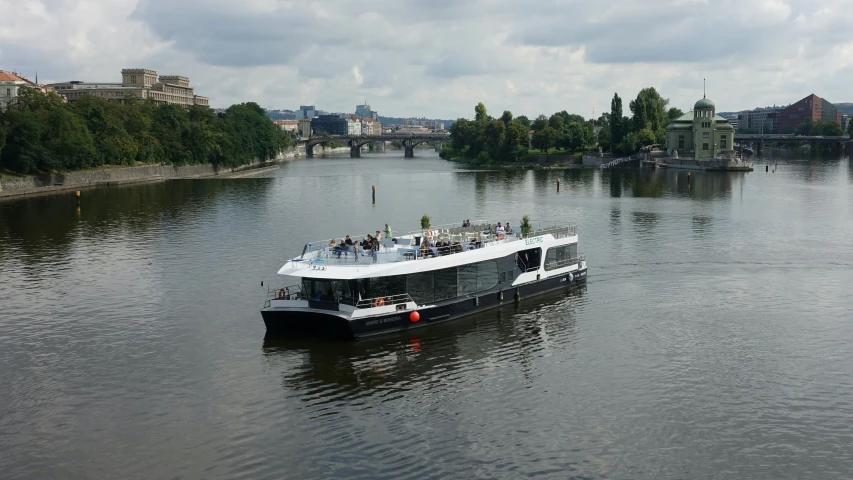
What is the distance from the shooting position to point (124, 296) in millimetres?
42781

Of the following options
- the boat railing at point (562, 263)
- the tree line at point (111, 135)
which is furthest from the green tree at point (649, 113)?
the boat railing at point (562, 263)

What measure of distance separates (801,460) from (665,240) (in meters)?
39.8

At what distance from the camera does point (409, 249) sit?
37688 millimetres

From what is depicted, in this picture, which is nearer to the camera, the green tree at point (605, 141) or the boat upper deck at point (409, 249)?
the boat upper deck at point (409, 249)

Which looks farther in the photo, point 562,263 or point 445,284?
point 562,263

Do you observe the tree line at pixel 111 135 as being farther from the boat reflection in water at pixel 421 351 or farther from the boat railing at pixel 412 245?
the boat reflection in water at pixel 421 351

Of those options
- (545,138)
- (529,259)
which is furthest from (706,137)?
(529,259)

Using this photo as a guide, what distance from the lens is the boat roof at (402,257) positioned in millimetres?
34438

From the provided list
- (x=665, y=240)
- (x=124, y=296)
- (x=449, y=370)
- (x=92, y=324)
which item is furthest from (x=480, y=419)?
(x=665, y=240)

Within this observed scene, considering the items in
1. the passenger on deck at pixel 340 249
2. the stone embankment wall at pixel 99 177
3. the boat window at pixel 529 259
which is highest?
the stone embankment wall at pixel 99 177

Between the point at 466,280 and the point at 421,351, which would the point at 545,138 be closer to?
the point at 466,280

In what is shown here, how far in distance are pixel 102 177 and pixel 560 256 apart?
8893cm

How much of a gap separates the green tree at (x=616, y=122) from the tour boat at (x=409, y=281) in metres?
144

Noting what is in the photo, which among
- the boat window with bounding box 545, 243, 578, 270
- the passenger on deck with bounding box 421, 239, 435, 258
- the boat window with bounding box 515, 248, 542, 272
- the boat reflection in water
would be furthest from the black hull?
the boat window with bounding box 545, 243, 578, 270
